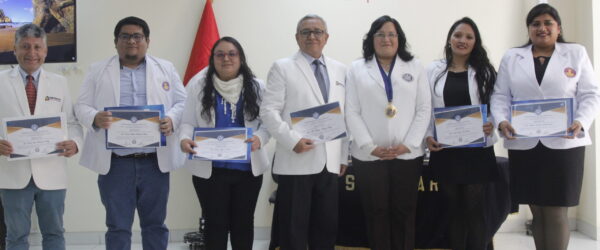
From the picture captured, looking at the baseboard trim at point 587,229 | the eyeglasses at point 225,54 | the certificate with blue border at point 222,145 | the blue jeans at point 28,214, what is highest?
the eyeglasses at point 225,54

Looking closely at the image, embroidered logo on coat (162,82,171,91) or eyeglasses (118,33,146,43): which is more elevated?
eyeglasses (118,33,146,43)

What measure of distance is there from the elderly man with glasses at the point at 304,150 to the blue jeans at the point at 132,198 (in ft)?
2.33

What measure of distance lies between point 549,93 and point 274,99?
150cm

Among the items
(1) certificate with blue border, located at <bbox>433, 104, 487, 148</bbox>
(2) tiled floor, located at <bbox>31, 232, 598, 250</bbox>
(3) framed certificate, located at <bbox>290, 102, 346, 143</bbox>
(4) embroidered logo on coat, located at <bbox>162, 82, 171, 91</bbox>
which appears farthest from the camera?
(2) tiled floor, located at <bbox>31, 232, 598, 250</bbox>

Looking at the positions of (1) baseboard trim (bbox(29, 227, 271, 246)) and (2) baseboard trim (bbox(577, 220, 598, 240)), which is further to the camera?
(1) baseboard trim (bbox(29, 227, 271, 246))

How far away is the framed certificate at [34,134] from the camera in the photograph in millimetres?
2531

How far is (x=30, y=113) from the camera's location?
267cm

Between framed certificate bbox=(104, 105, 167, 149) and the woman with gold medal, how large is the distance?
1.07 metres

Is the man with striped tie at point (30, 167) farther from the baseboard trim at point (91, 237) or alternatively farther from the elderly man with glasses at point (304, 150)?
the baseboard trim at point (91, 237)

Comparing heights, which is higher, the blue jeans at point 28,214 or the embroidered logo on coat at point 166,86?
the embroidered logo on coat at point 166,86

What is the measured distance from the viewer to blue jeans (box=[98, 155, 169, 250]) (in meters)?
2.68

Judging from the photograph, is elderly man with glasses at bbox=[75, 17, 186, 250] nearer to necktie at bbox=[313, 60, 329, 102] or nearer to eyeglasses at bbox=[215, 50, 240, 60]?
eyeglasses at bbox=[215, 50, 240, 60]

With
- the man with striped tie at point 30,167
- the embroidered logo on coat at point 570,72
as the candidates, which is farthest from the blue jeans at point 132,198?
the embroidered logo on coat at point 570,72

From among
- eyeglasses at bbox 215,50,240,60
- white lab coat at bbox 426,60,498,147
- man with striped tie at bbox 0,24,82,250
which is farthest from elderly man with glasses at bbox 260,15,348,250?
man with striped tie at bbox 0,24,82,250
